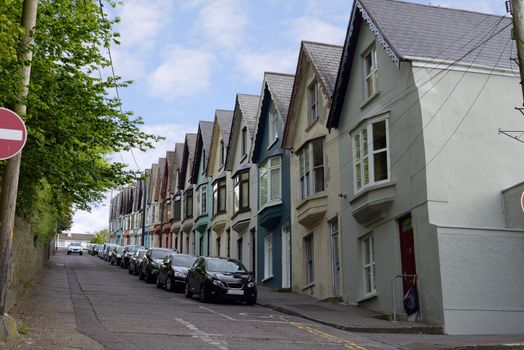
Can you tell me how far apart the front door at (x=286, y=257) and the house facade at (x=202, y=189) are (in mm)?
13595

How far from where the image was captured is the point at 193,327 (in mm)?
12492

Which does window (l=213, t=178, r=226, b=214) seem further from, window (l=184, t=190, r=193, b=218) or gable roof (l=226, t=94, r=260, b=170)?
window (l=184, t=190, r=193, b=218)

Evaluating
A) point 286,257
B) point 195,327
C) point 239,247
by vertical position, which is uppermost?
point 239,247

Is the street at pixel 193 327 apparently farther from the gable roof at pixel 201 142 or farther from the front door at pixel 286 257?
the gable roof at pixel 201 142

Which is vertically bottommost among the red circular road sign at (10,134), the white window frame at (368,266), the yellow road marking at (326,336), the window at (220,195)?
the yellow road marking at (326,336)

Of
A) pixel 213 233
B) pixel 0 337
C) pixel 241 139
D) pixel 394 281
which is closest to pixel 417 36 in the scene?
pixel 394 281

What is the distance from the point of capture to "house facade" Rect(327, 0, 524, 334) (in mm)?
14062

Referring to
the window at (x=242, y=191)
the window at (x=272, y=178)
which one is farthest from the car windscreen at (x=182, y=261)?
the window at (x=242, y=191)

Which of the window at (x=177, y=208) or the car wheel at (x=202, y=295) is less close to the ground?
the window at (x=177, y=208)

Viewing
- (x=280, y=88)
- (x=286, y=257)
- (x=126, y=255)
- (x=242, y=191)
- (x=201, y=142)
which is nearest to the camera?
(x=286, y=257)

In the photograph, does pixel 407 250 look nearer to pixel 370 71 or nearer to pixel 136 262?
pixel 370 71

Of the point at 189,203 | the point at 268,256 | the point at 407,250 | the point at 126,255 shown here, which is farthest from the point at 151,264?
the point at 189,203

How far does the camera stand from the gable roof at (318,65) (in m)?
22.0

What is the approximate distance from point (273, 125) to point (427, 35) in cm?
1141
